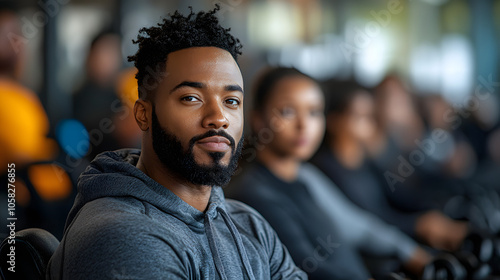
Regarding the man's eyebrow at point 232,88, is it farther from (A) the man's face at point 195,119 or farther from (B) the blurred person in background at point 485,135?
(B) the blurred person in background at point 485,135

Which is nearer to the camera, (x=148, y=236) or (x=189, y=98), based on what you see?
(x=148, y=236)

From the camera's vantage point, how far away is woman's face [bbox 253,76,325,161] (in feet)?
5.08

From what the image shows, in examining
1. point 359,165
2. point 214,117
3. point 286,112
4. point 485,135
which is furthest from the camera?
point 485,135

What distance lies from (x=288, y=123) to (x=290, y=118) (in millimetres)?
16

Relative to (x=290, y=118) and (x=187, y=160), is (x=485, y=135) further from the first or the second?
(x=187, y=160)

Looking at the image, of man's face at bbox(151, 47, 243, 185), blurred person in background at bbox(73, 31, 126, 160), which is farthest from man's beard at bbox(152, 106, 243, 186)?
blurred person in background at bbox(73, 31, 126, 160)

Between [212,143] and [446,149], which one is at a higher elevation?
[212,143]

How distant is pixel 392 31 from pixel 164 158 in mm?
1436

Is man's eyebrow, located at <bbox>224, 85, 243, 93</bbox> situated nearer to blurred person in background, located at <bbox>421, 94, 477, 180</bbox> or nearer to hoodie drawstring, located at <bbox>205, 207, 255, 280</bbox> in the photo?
hoodie drawstring, located at <bbox>205, 207, 255, 280</bbox>

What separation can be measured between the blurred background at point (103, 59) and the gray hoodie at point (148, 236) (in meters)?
Result: 0.28

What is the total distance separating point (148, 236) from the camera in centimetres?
80

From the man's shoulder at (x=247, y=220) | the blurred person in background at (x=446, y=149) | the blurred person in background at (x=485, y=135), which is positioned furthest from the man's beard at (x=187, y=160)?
the blurred person in background at (x=485, y=135)

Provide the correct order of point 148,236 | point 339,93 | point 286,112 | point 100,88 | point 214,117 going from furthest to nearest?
point 339,93 → point 286,112 → point 100,88 → point 214,117 → point 148,236

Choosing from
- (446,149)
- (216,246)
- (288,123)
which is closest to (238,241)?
(216,246)
